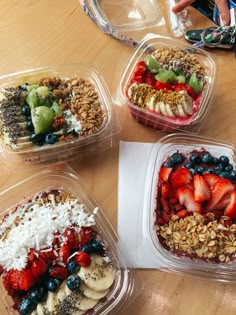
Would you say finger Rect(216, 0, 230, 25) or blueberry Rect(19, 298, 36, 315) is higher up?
finger Rect(216, 0, 230, 25)

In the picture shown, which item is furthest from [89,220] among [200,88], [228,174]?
[200,88]

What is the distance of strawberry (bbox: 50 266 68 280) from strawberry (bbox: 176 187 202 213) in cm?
39

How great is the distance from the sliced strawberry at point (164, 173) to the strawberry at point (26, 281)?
18.4 inches

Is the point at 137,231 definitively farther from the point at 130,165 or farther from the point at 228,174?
the point at 228,174

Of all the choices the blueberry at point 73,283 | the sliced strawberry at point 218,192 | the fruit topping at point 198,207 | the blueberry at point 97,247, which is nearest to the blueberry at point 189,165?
the fruit topping at point 198,207

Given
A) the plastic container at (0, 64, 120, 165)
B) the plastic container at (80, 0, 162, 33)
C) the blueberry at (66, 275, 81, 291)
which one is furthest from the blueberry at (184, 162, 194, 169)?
the plastic container at (80, 0, 162, 33)

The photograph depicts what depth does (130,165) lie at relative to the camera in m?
1.38

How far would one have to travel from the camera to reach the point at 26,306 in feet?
3.55

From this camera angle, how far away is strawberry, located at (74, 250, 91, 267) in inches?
44.0

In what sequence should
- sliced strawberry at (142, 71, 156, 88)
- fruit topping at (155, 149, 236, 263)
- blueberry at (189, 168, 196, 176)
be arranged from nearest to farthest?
fruit topping at (155, 149, 236, 263) → blueberry at (189, 168, 196, 176) → sliced strawberry at (142, 71, 156, 88)

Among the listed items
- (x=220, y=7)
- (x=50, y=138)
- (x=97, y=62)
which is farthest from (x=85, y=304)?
(x=220, y=7)

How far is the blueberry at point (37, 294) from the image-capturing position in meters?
1.09

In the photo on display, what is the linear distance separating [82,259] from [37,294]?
140 millimetres

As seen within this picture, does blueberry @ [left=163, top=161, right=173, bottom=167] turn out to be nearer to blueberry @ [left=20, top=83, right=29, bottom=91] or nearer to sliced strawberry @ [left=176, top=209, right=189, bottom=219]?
sliced strawberry @ [left=176, top=209, right=189, bottom=219]
